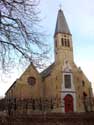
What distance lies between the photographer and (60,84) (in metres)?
41.3

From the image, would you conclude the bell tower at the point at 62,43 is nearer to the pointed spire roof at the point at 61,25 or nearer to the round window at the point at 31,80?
the pointed spire roof at the point at 61,25

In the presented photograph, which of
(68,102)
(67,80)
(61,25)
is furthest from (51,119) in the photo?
(61,25)

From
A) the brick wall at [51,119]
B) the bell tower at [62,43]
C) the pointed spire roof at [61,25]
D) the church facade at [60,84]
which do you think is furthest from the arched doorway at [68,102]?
the brick wall at [51,119]

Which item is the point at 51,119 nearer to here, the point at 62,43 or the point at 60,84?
the point at 60,84

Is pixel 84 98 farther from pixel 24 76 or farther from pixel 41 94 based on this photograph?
pixel 24 76

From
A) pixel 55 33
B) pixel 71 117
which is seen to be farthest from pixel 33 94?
pixel 71 117

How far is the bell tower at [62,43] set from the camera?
4338 cm

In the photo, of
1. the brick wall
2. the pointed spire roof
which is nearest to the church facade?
the pointed spire roof

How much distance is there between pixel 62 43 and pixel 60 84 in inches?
255

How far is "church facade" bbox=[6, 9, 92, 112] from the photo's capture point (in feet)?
132

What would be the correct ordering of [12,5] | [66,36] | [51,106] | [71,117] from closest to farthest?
[12,5]
[71,117]
[51,106]
[66,36]

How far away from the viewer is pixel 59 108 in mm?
39812

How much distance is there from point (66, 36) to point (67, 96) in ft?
30.4

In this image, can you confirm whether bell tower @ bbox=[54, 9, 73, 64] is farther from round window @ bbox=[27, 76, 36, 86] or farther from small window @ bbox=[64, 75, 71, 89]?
round window @ bbox=[27, 76, 36, 86]
